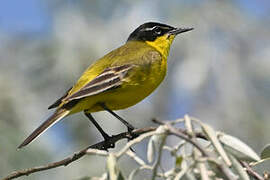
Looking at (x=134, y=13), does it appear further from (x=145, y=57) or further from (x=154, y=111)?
(x=145, y=57)

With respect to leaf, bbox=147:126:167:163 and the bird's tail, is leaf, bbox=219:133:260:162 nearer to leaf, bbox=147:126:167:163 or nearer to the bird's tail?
leaf, bbox=147:126:167:163

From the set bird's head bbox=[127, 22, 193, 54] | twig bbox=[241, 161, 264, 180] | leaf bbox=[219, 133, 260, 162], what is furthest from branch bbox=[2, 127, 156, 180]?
bird's head bbox=[127, 22, 193, 54]

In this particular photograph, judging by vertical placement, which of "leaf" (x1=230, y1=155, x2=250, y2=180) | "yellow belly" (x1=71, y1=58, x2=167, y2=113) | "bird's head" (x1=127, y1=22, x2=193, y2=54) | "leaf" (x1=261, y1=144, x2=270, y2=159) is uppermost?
"leaf" (x1=230, y1=155, x2=250, y2=180)

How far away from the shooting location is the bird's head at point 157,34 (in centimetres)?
576

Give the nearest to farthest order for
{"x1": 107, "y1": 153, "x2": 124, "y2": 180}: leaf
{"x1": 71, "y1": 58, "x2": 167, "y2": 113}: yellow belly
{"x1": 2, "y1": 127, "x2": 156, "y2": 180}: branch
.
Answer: {"x1": 107, "y1": 153, "x2": 124, "y2": 180}: leaf
{"x1": 2, "y1": 127, "x2": 156, "y2": 180}: branch
{"x1": 71, "y1": 58, "x2": 167, "y2": 113}: yellow belly

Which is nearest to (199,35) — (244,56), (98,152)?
(244,56)

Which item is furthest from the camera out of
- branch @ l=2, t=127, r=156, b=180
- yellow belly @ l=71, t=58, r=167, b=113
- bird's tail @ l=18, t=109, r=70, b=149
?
yellow belly @ l=71, t=58, r=167, b=113

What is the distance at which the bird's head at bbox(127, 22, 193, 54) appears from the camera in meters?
5.76

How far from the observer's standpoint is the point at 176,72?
23.3ft

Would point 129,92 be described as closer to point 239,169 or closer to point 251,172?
point 251,172

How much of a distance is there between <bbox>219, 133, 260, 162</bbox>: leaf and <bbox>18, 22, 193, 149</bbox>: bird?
6.23 feet

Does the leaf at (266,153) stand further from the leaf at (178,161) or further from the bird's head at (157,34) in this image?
the bird's head at (157,34)

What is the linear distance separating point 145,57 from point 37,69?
265 cm

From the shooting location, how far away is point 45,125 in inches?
157
